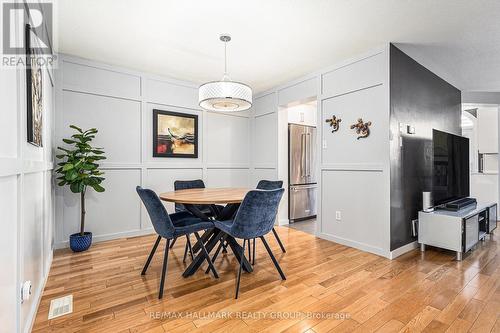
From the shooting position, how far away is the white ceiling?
7.18 ft

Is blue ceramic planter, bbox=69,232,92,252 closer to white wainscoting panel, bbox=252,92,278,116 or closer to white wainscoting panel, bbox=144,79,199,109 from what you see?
white wainscoting panel, bbox=144,79,199,109

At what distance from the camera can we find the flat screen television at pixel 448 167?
3.12 m

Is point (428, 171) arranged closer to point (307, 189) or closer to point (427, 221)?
point (427, 221)

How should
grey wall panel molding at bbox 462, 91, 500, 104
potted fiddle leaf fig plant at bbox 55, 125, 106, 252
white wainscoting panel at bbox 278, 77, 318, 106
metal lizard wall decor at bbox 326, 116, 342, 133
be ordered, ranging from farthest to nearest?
1. grey wall panel molding at bbox 462, 91, 500, 104
2. white wainscoting panel at bbox 278, 77, 318, 106
3. metal lizard wall decor at bbox 326, 116, 342, 133
4. potted fiddle leaf fig plant at bbox 55, 125, 106, 252

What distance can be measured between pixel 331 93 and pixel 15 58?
3.25 meters

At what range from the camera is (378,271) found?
2.49 metres

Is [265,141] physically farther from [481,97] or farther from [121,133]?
[481,97]

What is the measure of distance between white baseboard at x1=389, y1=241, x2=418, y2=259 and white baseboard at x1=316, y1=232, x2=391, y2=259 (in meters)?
0.06

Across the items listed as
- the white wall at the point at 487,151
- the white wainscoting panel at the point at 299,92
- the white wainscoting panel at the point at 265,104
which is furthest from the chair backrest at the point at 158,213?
the white wall at the point at 487,151

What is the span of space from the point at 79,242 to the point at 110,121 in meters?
1.64

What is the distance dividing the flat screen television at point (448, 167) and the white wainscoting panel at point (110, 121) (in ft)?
13.3

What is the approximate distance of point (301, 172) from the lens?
4762 millimetres

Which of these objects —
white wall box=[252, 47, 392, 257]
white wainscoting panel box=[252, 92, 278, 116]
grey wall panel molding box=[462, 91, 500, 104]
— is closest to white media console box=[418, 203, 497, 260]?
white wall box=[252, 47, 392, 257]

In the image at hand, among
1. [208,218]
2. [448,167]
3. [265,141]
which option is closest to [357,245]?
[448,167]
